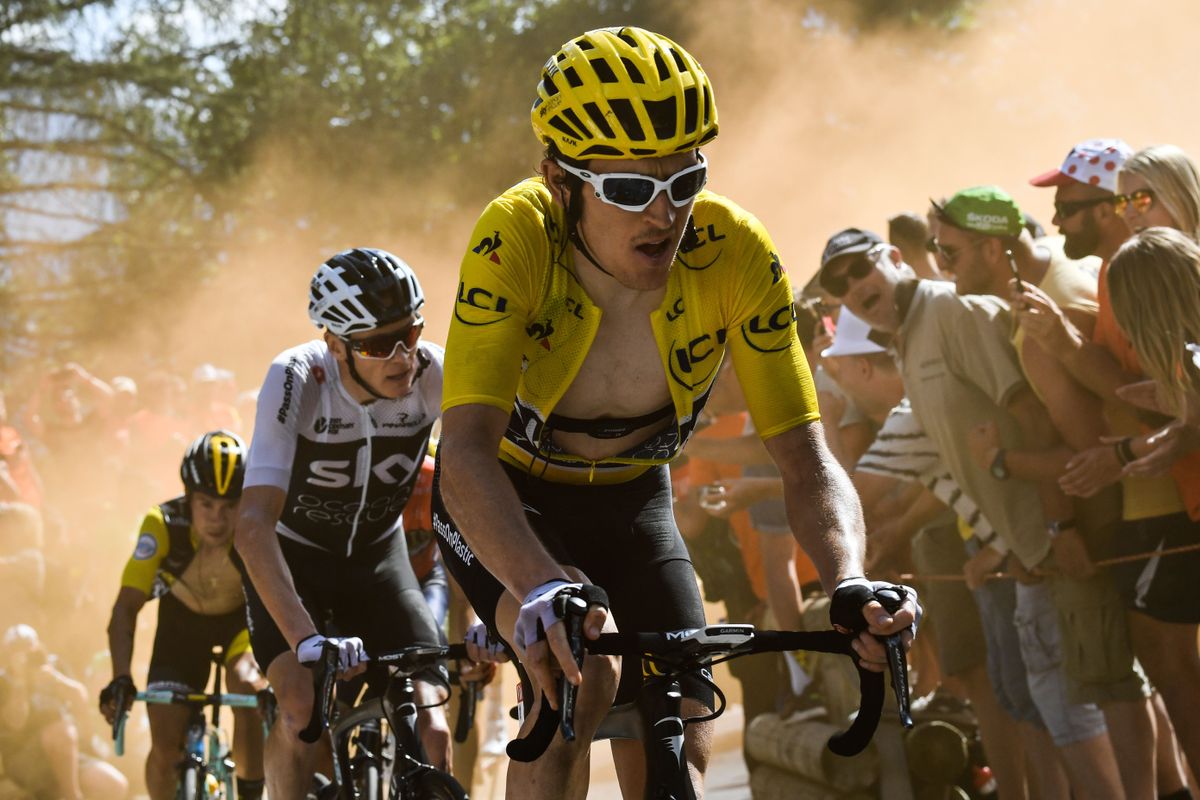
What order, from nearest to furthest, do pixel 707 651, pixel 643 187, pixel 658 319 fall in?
1. pixel 707 651
2. pixel 643 187
3. pixel 658 319

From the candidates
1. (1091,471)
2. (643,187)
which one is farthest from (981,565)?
(643,187)

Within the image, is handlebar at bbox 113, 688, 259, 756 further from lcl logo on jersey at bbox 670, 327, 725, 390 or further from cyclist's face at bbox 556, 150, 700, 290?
cyclist's face at bbox 556, 150, 700, 290

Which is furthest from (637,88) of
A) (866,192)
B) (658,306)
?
(866,192)

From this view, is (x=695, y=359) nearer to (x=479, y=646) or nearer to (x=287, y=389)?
(x=479, y=646)

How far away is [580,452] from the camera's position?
12.1ft

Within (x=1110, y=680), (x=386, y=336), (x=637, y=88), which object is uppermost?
(x=386, y=336)

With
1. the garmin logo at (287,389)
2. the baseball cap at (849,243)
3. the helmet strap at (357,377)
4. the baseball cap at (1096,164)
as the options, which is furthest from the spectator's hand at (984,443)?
the garmin logo at (287,389)

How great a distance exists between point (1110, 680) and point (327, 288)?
3.33 metres

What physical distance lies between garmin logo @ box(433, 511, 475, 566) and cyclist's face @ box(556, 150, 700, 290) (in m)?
0.79

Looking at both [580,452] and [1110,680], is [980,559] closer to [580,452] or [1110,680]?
[1110,680]

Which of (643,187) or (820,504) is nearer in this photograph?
(643,187)

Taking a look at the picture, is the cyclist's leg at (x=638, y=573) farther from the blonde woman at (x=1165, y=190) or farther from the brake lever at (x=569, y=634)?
the blonde woman at (x=1165, y=190)

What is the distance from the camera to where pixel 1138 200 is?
572 cm

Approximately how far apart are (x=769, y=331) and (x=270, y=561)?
8.06 feet
